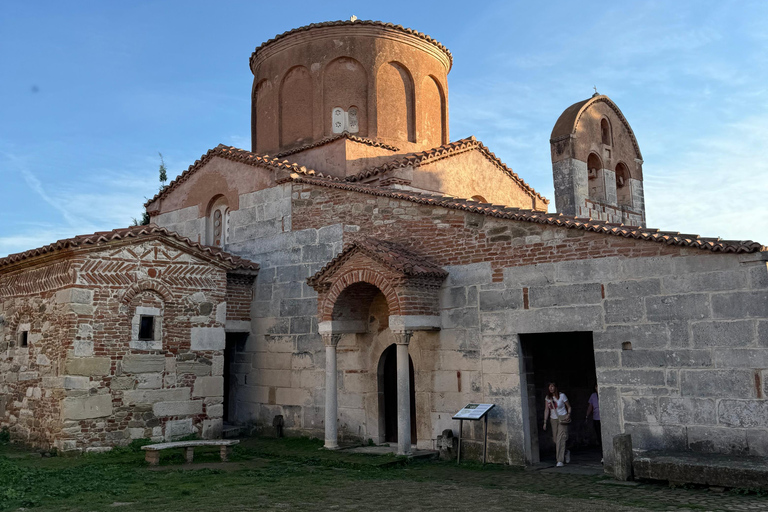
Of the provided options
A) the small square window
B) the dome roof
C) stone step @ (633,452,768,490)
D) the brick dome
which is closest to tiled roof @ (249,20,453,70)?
the brick dome

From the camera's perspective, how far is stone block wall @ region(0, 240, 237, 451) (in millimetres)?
9258

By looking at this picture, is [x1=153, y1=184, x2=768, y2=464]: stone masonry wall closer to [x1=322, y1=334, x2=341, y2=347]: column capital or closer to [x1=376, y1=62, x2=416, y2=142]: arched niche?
[x1=322, y1=334, x2=341, y2=347]: column capital

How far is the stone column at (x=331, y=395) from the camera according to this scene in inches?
382

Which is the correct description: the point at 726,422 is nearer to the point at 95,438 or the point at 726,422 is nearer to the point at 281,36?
the point at 95,438

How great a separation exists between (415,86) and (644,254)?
8.02 m

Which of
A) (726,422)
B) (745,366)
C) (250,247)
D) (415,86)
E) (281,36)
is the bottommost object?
(726,422)

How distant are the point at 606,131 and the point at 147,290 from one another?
320 inches

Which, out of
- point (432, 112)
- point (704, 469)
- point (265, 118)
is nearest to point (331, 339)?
point (704, 469)

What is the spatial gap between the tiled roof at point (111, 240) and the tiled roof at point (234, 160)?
1893 millimetres

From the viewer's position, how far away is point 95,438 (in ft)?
30.2

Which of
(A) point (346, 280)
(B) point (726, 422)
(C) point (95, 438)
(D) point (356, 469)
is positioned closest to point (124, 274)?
(C) point (95, 438)

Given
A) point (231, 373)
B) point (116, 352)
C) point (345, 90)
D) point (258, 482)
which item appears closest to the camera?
point (258, 482)

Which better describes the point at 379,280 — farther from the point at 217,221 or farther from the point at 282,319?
the point at 217,221

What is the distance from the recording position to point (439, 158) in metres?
12.6
